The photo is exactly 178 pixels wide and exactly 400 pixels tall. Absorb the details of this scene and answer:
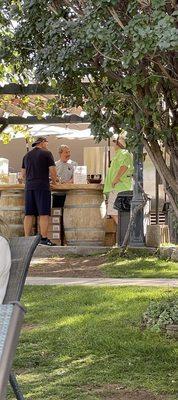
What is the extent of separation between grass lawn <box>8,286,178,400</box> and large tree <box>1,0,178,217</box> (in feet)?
3.01

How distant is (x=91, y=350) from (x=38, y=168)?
599 cm

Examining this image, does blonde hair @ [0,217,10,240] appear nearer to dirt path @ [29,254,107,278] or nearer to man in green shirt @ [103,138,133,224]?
dirt path @ [29,254,107,278]

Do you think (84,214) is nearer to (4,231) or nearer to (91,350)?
(91,350)

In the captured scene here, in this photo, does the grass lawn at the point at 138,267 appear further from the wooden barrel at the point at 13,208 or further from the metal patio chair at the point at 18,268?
the metal patio chair at the point at 18,268

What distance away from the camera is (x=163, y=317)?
486 cm

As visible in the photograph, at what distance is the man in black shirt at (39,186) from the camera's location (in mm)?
10273

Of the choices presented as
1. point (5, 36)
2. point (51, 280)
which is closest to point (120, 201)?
point (51, 280)

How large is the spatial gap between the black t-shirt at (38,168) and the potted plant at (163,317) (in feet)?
17.4

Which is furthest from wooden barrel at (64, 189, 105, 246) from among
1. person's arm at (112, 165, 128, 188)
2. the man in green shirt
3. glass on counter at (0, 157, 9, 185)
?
glass on counter at (0, 157, 9, 185)

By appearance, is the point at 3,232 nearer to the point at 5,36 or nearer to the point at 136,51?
the point at 136,51

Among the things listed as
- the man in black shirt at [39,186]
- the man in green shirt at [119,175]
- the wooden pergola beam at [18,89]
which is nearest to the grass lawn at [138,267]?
the man in green shirt at [119,175]

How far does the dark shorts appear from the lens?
10250mm

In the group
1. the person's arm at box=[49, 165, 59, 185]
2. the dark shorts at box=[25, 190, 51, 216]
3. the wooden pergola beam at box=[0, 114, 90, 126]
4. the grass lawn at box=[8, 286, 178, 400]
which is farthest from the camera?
the wooden pergola beam at box=[0, 114, 90, 126]

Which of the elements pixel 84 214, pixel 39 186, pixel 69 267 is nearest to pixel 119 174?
pixel 84 214
